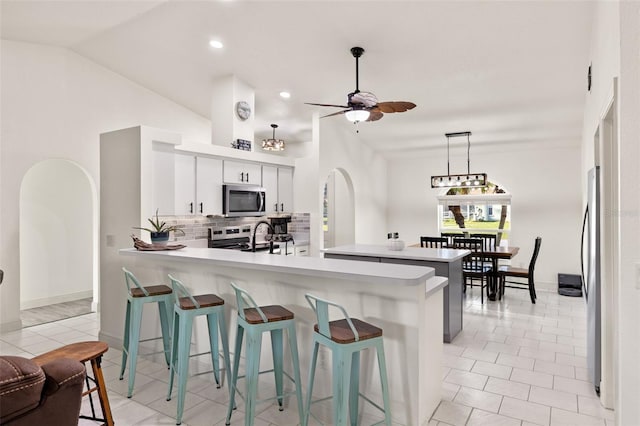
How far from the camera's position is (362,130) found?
6.84 meters

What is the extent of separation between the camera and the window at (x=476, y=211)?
24.2 ft

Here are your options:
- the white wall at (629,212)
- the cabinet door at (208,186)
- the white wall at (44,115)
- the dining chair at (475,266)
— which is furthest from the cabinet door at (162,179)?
the dining chair at (475,266)

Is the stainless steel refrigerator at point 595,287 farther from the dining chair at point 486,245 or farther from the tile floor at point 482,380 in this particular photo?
the dining chair at point 486,245

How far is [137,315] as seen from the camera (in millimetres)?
2916

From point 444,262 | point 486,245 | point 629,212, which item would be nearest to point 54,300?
point 444,262

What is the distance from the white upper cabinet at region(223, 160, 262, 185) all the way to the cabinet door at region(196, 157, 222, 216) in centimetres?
15

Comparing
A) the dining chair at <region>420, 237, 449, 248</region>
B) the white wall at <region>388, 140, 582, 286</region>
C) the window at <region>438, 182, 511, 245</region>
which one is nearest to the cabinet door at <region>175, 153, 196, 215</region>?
the dining chair at <region>420, 237, 449, 248</region>

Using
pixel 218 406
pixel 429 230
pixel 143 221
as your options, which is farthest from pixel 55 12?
pixel 429 230

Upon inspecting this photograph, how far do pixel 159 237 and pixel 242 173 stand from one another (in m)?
2.16

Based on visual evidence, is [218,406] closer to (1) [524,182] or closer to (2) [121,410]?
(2) [121,410]

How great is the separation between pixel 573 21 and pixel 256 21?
2900mm

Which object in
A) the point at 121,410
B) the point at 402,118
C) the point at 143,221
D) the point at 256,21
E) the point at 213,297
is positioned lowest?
the point at 121,410

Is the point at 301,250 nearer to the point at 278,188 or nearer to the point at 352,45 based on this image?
the point at 278,188

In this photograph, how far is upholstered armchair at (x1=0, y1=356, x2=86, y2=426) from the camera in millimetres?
1214
